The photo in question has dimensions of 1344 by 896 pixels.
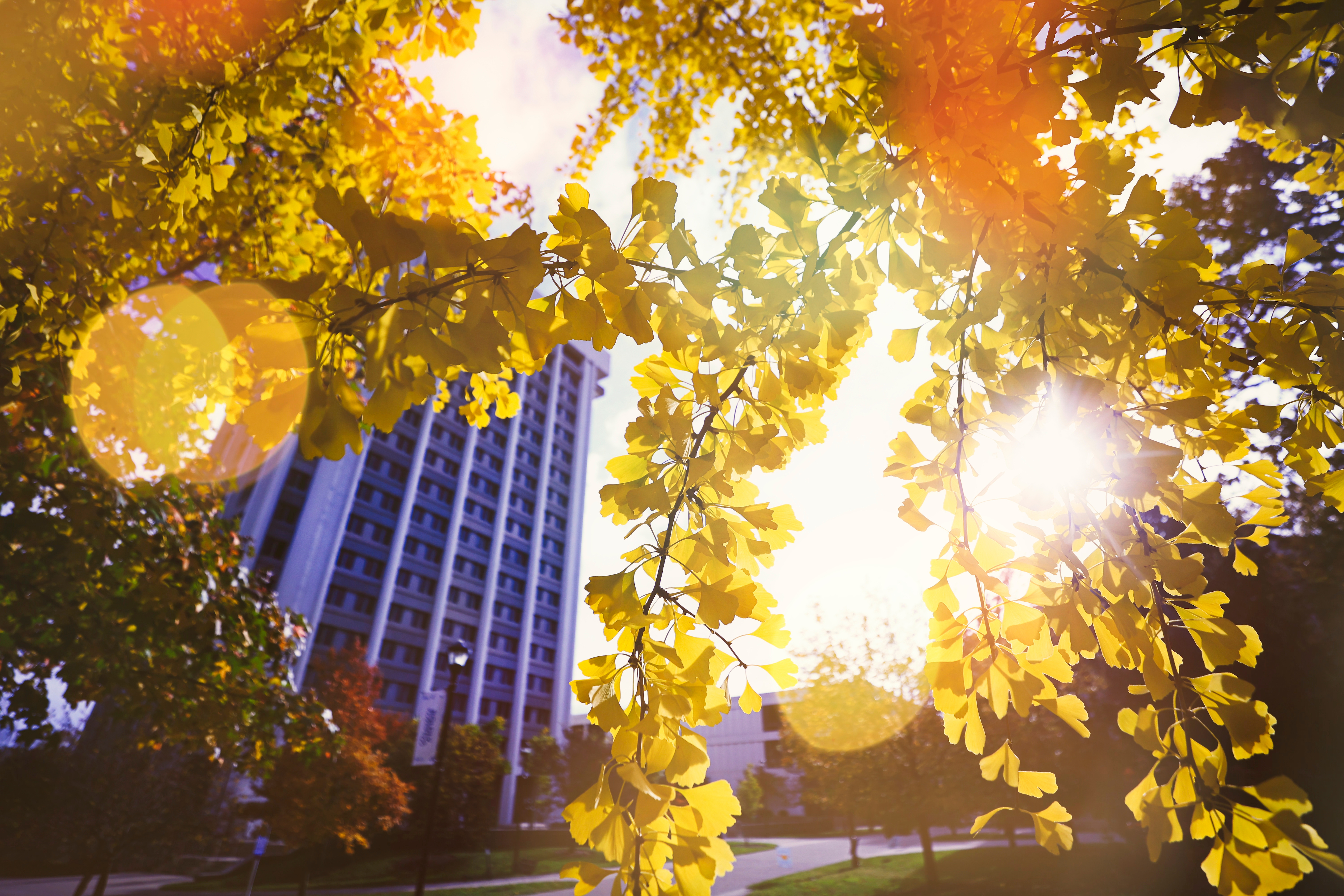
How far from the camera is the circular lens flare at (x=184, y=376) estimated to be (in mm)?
832

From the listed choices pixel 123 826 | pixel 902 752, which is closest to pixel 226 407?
pixel 902 752

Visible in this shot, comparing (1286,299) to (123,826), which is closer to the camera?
(1286,299)

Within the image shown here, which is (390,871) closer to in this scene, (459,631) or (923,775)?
(459,631)

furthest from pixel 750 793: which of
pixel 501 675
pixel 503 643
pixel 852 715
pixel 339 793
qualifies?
pixel 339 793

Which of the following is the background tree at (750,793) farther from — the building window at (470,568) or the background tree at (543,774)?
the building window at (470,568)

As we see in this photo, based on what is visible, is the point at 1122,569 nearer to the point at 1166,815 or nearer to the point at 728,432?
the point at 1166,815

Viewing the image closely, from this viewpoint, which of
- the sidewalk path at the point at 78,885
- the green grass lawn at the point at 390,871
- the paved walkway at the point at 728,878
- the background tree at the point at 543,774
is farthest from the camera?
the background tree at the point at 543,774

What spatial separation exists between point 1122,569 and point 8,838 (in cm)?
2516

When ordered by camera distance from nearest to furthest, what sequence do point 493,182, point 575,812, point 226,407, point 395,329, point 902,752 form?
point 395,329
point 575,812
point 226,407
point 493,182
point 902,752

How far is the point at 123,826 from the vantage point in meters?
14.2

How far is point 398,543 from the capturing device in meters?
36.5

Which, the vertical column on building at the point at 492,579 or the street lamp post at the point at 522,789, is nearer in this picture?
the street lamp post at the point at 522,789

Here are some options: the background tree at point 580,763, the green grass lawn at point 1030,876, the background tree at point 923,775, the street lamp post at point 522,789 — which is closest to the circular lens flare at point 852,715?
the background tree at point 923,775

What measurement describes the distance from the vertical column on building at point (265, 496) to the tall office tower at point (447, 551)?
0.09 meters
